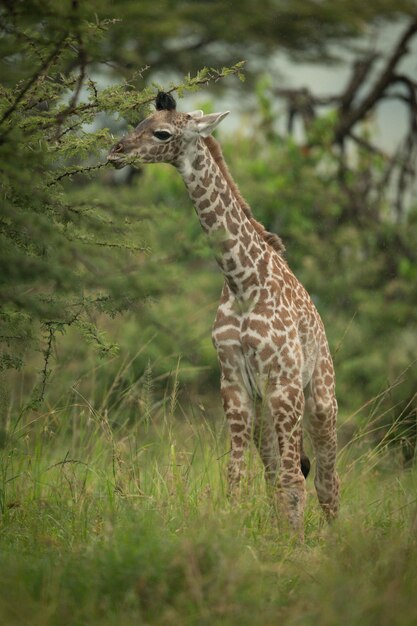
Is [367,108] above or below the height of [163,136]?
below

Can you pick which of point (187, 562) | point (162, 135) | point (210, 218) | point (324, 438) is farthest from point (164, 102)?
point (187, 562)

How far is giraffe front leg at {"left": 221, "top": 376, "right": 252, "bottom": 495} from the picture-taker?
660cm

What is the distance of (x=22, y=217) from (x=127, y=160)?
41.8 inches

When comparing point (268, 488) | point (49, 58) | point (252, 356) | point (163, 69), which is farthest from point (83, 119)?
point (163, 69)

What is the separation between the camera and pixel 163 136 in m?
6.40

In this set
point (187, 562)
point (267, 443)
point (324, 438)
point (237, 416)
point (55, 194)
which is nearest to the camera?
point (187, 562)

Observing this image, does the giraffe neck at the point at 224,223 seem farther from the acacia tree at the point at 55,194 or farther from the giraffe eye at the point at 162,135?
the acacia tree at the point at 55,194

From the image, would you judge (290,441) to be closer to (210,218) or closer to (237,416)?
(237,416)

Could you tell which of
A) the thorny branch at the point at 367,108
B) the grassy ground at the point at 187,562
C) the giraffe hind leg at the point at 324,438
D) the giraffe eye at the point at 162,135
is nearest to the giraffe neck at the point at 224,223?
the giraffe eye at the point at 162,135

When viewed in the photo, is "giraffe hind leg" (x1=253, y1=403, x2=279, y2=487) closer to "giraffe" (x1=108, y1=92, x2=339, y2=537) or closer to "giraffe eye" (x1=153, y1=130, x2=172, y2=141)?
"giraffe" (x1=108, y1=92, x2=339, y2=537)

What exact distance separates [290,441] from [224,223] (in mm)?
1406

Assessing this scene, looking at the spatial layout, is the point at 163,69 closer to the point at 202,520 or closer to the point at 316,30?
the point at 316,30

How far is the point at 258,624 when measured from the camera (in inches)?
181

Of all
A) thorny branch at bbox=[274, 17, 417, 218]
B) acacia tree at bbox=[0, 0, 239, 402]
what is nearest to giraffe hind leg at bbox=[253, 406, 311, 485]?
acacia tree at bbox=[0, 0, 239, 402]
